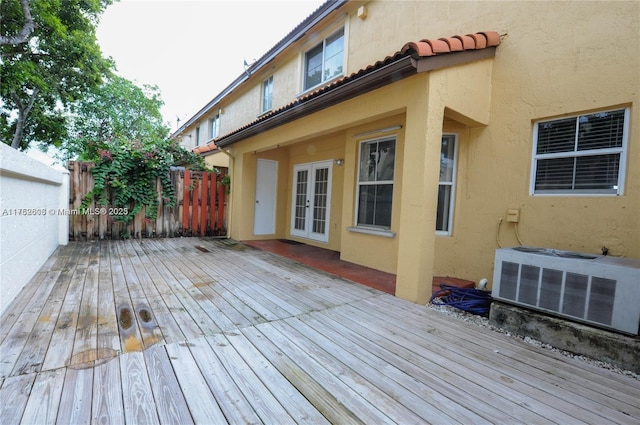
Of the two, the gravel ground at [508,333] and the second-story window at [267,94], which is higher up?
the second-story window at [267,94]

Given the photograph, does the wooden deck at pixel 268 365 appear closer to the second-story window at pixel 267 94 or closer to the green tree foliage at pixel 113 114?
the second-story window at pixel 267 94

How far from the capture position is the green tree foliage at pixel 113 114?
14.8m

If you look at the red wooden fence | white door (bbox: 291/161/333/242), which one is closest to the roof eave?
white door (bbox: 291/161/333/242)

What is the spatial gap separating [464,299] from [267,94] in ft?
27.9

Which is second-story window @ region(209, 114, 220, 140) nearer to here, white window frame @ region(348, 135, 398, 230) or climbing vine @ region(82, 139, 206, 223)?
climbing vine @ region(82, 139, 206, 223)

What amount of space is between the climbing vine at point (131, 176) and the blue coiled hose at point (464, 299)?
22.2ft

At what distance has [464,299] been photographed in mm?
3375

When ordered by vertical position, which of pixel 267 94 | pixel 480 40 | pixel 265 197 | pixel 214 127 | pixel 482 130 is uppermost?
pixel 267 94

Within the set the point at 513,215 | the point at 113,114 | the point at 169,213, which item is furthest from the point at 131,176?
the point at 113,114

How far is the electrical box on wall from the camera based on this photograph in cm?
371

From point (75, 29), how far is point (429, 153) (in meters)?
14.9

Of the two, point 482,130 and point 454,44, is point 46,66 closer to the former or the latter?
point 454,44

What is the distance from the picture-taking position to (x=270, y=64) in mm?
8602

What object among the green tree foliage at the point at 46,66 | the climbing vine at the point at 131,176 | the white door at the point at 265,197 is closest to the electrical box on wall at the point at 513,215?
the white door at the point at 265,197
